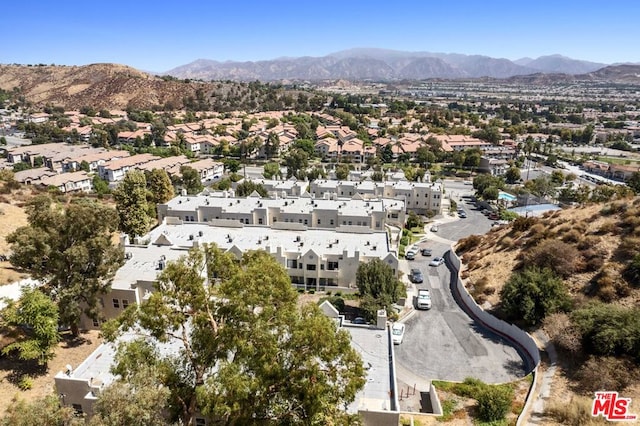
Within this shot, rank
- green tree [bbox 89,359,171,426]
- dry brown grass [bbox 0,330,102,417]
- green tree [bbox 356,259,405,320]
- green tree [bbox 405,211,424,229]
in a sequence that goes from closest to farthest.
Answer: green tree [bbox 89,359,171,426] → dry brown grass [bbox 0,330,102,417] → green tree [bbox 356,259,405,320] → green tree [bbox 405,211,424,229]

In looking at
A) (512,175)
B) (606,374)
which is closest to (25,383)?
(606,374)

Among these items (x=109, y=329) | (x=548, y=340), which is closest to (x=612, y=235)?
(x=548, y=340)

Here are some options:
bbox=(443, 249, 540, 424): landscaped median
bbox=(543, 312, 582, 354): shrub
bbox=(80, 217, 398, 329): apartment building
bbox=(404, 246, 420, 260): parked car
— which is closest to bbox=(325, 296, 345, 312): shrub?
bbox=(80, 217, 398, 329): apartment building

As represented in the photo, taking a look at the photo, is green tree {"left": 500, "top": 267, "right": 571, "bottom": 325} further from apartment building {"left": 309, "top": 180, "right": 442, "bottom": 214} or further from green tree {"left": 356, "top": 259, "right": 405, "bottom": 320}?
apartment building {"left": 309, "top": 180, "right": 442, "bottom": 214}

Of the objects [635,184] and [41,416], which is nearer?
[41,416]

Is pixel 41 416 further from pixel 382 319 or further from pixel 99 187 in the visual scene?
pixel 99 187

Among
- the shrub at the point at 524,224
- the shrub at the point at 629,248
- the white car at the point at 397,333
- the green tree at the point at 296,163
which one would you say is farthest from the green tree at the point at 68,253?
the green tree at the point at 296,163
